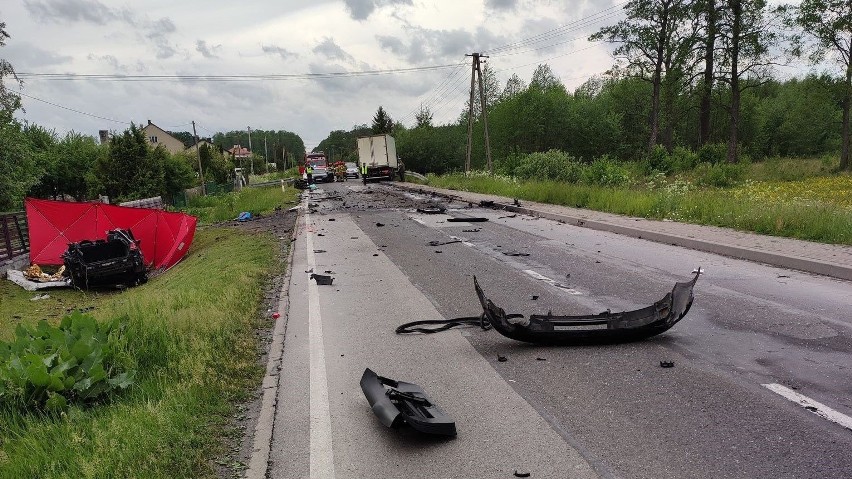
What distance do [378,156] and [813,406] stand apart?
44759 mm

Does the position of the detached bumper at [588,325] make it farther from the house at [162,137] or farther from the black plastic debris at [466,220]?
the house at [162,137]

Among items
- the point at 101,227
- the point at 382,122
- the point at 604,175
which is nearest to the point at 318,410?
the point at 101,227

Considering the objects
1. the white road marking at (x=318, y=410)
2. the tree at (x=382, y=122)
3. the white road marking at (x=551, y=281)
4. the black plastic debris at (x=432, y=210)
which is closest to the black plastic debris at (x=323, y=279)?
the white road marking at (x=318, y=410)

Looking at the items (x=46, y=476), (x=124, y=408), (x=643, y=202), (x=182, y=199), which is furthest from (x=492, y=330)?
(x=182, y=199)

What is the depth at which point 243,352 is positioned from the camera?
5844mm

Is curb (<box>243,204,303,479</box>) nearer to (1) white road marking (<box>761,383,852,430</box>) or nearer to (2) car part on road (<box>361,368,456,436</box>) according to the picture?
(2) car part on road (<box>361,368,456,436</box>)

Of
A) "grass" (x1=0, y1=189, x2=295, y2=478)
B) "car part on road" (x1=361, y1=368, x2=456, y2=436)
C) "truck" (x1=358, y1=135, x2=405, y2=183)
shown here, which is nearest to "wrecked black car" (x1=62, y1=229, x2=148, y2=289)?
"grass" (x1=0, y1=189, x2=295, y2=478)

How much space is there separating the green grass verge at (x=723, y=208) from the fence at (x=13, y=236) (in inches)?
703

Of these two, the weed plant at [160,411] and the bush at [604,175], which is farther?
the bush at [604,175]

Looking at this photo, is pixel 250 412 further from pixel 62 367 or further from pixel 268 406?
pixel 62 367

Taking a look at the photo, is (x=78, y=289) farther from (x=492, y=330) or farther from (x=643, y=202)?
(x=643, y=202)

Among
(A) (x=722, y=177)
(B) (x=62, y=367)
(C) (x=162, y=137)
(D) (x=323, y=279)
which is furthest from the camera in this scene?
(C) (x=162, y=137)

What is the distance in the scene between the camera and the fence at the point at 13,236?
17703 millimetres

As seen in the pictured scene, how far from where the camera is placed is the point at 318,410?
439cm
